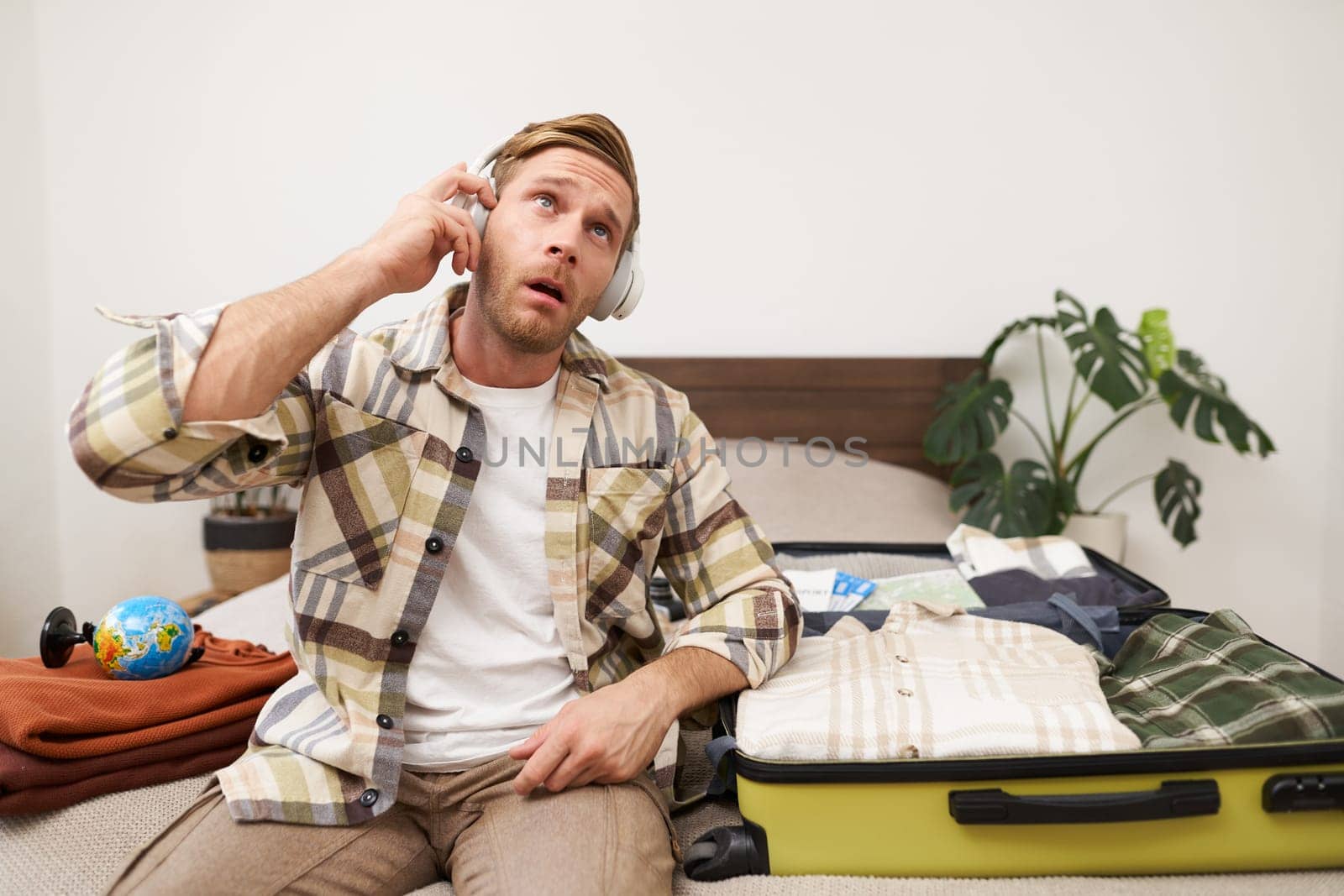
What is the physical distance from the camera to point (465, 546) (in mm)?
1113

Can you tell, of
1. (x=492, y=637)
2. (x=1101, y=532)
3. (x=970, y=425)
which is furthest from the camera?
(x=1101, y=532)

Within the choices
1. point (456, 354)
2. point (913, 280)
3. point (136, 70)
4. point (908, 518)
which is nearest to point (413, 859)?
point (456, 354)

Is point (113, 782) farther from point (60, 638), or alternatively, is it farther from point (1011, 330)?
point (1011, 330)

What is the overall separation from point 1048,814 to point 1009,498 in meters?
1.65

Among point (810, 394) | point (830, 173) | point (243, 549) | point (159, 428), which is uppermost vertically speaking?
point (830, 173)

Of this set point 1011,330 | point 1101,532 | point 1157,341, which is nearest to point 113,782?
point 1011,330

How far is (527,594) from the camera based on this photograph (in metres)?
1.12

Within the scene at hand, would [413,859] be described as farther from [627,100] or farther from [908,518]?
[627,100]

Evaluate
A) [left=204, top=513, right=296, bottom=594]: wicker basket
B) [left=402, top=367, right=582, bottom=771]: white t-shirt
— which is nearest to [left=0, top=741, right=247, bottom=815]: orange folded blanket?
[left=402, top=367, right=582, bottom=771]: white t-shirt

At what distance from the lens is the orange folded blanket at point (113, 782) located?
105 cm

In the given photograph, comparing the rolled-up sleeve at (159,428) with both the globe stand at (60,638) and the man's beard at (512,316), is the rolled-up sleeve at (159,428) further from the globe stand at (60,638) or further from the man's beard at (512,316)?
the globe stand at (60,638)

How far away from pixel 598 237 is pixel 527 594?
1.51 ft

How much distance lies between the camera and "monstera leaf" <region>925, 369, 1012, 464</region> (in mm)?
2582

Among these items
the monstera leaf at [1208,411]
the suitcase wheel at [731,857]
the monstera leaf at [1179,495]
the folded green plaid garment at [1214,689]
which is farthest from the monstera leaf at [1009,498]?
the suitcase wheel at [731,857]
